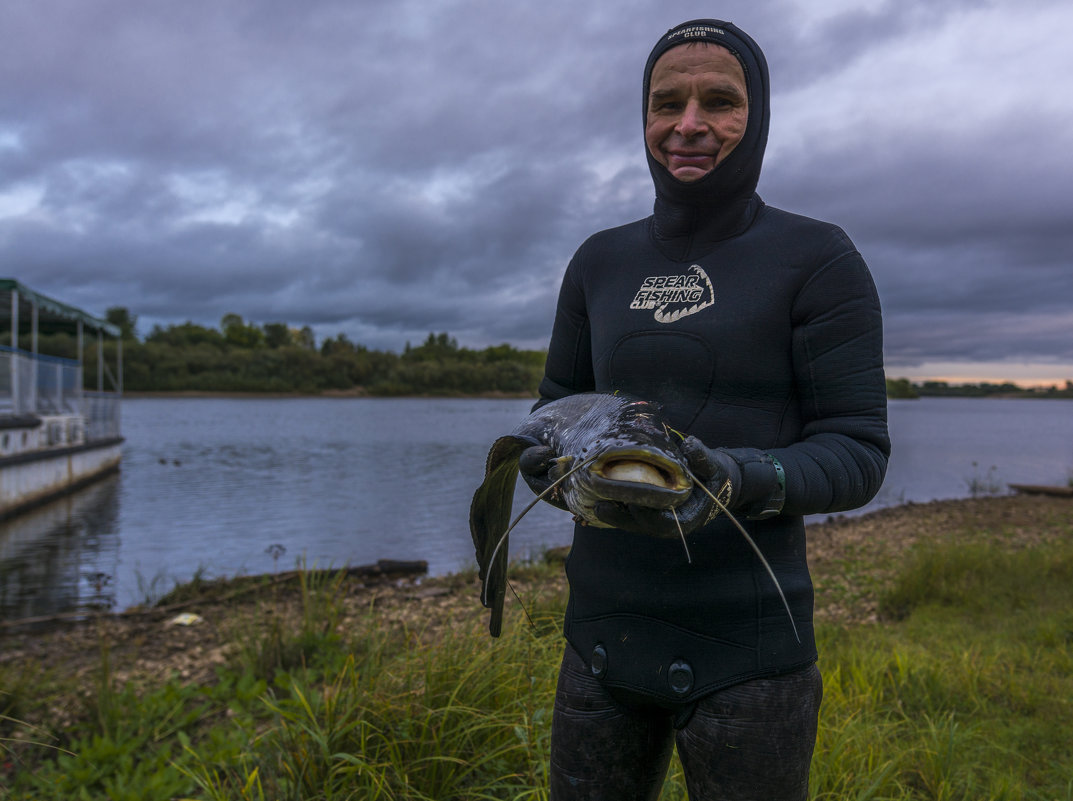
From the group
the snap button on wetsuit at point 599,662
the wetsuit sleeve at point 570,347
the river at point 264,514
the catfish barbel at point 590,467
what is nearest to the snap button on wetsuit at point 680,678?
the snap button on wetsuit at point 599,662

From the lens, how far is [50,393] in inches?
695

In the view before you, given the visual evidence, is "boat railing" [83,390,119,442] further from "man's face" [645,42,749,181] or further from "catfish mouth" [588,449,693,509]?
"catfish mouth" [588,449,693,509]

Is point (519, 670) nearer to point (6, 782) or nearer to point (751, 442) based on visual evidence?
point (751, 442)

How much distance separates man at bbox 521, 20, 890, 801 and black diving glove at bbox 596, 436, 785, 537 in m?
0.02

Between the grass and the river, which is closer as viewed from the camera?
the grass

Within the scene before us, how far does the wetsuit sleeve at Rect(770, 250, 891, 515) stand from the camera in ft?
5.08

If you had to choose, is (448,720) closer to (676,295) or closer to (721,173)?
(676,295)

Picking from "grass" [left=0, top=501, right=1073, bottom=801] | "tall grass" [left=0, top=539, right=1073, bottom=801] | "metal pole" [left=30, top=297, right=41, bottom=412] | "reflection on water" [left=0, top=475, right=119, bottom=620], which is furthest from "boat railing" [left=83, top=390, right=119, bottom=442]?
"tall grass" [left=0, top=539, right=1073, bottom=801]

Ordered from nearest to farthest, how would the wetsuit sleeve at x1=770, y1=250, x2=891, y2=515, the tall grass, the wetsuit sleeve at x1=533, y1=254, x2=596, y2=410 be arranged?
the wetsuit sleeve at x1=770, y1=250, x2=891, y2=515 < the wetsuit sleeve at x1=533, y1=254, x2=596, y2=410 < the tall grass

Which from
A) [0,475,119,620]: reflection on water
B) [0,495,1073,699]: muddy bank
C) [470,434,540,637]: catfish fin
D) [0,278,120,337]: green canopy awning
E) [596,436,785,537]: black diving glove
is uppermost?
[0,278,120,337]: green canopy awning

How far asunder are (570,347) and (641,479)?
98 centimetres

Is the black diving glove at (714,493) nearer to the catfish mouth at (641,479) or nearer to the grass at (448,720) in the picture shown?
the catfish mouth at (641,479)

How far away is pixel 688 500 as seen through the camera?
1339mm

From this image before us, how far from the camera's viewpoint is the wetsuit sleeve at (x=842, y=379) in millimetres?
1549
